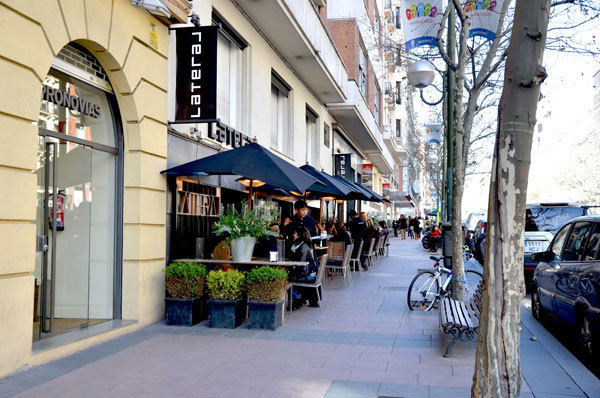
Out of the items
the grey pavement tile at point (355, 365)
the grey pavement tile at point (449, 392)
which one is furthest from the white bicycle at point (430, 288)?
the grey pavement tile at point (449, 392)

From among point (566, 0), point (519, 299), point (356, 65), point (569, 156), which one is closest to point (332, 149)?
point (356, 65)

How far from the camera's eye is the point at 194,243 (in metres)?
9.88

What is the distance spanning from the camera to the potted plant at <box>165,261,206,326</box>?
26.7 ft

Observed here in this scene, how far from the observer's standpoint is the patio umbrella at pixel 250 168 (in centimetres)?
838

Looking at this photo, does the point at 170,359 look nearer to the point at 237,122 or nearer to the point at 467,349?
the point at 467,349

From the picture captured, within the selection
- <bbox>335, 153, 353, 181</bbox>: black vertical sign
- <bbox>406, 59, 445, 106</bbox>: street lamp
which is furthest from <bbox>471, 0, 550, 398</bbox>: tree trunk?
<bbox>335, 153, 353, 181</bbox>: black vertical sign

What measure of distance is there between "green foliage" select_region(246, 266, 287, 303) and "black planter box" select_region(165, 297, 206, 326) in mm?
870

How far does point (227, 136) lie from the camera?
11.6 m

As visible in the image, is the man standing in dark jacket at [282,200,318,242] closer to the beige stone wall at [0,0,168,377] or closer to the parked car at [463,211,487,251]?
the beige stone wall at [0,0,168,377]

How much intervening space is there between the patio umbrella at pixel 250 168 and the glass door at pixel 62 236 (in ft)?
4.81

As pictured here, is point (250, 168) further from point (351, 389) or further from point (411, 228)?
point (411, 228)

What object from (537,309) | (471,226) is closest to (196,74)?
(537,309)

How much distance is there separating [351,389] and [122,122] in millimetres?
5128

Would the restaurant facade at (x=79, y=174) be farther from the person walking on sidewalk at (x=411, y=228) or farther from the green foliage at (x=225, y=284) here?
the person walking on sidewalk at (x=411, y=228)
